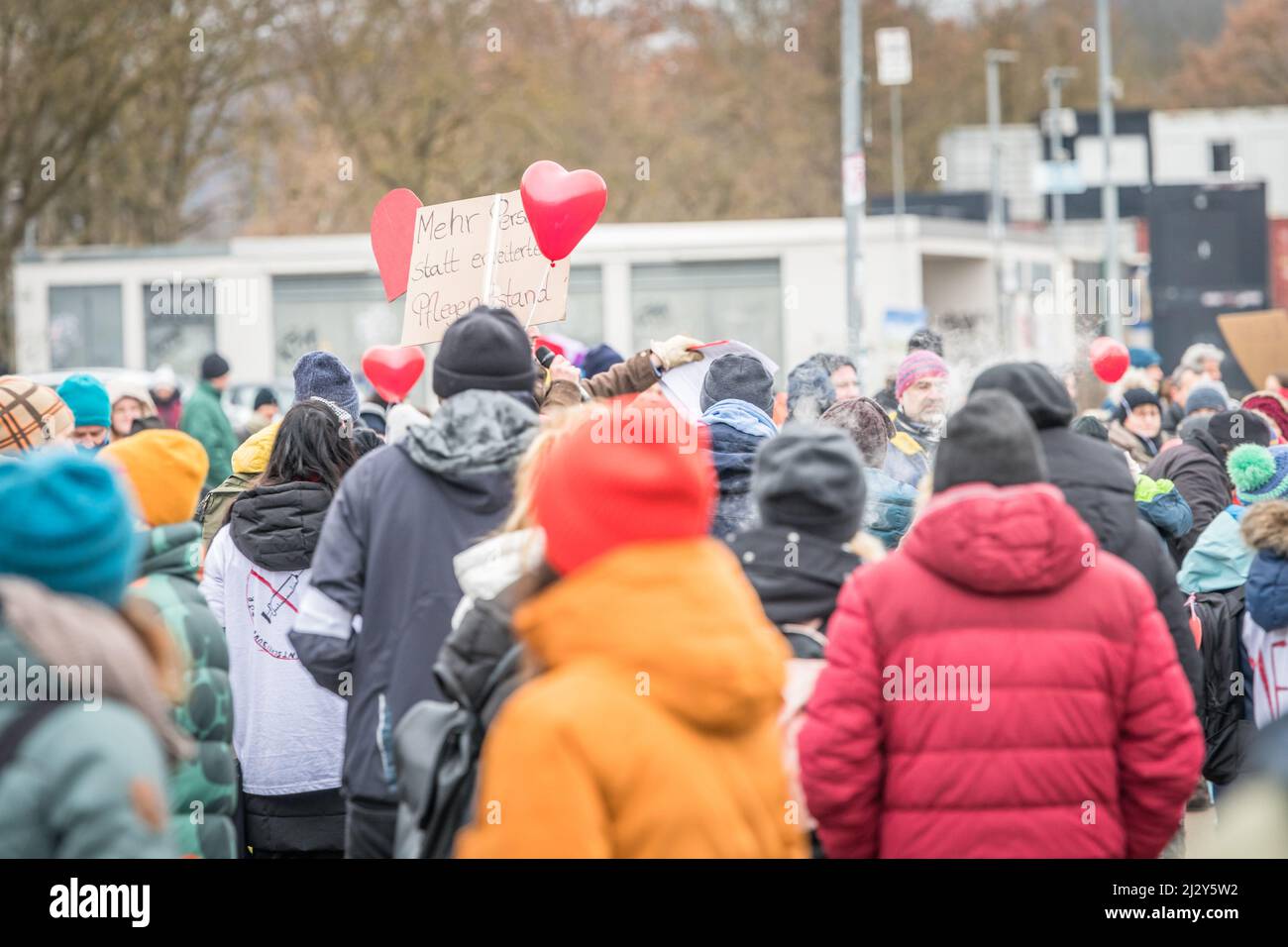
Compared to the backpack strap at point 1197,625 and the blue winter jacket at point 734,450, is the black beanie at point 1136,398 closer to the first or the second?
the backpack strap at point 1197,625

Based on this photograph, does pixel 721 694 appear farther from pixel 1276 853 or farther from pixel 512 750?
pixel 1276 853

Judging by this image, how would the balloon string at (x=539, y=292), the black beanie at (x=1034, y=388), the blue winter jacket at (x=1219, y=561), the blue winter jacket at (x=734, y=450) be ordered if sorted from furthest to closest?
1. the balloon string at (x=539, y=292)
2. the blue winter jacket at (x=1219, y=561)
3. the blue winter jacket at (x=734, y=450)
4. the black beanie at (x=1034, y=388)

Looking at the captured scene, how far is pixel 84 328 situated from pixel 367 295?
16.0 feet

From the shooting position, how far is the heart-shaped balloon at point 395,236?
7.60m

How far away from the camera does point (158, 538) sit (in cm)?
407

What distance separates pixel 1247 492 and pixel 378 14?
89.1 feet

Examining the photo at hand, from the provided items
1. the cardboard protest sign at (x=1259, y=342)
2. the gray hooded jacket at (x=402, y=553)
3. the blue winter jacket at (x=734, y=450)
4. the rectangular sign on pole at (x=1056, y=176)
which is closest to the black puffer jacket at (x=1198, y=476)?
the blue winter jacket at (x=734, y=450)

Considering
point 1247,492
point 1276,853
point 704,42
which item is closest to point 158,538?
point 1276,853

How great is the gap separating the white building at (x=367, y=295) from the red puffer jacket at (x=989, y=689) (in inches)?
884

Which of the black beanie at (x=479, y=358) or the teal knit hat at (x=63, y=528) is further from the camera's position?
the black beanie at (x=479, y=358)

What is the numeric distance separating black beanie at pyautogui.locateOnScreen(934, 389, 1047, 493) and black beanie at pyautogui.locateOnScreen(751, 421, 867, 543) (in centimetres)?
20

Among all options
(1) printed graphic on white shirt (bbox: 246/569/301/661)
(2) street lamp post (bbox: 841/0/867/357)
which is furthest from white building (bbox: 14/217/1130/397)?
(1) printed graphic on white shirt (bbox: 246/569/301/661)

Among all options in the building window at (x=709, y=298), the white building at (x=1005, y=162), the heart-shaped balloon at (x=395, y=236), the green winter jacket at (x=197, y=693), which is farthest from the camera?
the white building at (x=1005, y=162)

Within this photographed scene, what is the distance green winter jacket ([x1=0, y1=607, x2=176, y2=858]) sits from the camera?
8.62 feet
